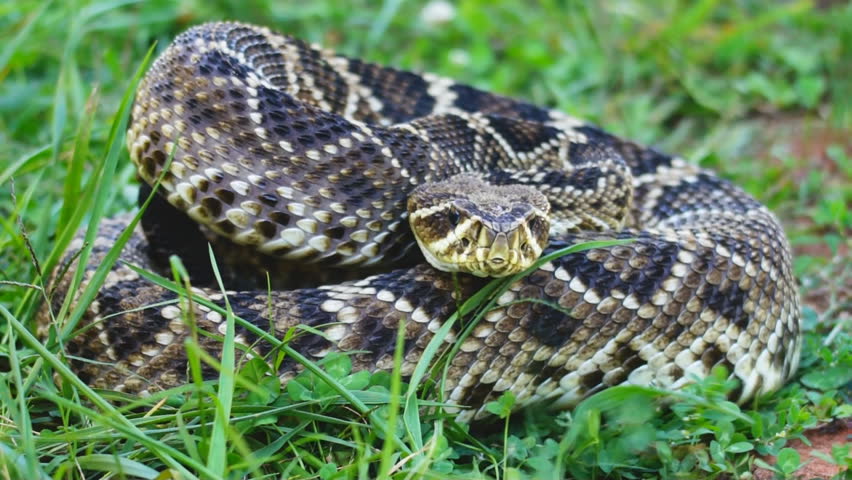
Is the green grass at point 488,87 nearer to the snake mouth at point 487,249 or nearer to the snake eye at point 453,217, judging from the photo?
the snake mouth at point 487,249

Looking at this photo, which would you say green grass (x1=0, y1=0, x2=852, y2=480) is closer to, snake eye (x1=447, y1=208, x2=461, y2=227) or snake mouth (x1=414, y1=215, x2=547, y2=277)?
snake mouth (x1=414, y1=215, x2=547, y2=277)

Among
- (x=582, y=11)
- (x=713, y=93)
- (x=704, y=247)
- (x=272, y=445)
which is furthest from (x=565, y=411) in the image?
(x=582, y=11)

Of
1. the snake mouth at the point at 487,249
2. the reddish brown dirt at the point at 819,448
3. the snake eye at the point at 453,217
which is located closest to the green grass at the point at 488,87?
the reddish brown dirt at the point at 819,448

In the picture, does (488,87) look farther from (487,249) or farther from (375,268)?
(487,249)

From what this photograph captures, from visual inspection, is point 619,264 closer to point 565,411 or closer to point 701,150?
point 565,411

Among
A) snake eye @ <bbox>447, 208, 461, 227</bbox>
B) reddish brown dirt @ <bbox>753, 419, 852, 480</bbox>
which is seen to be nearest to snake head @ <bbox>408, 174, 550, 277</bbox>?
snake eye @ <bbox>447, 208, 461, 227</bbox>

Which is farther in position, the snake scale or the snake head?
the snake scale
